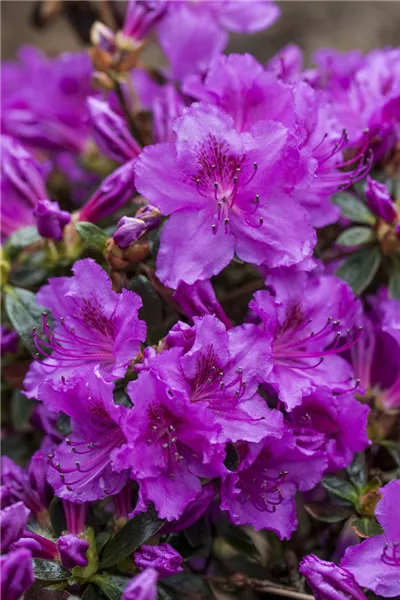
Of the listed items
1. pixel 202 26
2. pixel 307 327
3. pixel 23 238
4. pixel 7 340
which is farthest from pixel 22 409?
pixel 202 26

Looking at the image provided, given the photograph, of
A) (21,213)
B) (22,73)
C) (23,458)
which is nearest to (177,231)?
(21,213)

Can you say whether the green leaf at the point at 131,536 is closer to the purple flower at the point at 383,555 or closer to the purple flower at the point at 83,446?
the purple flower at the point at 83,446

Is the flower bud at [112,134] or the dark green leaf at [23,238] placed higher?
the flower bud at [112,134]

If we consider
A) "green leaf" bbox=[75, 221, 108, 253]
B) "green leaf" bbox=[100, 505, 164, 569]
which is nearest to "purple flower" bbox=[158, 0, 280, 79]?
"green leaf" bbox=[75, 221, 108, 253]

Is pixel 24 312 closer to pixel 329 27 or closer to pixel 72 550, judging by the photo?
pixel 72 550

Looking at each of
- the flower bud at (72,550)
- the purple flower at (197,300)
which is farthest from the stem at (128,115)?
the flower bud at (72,550)

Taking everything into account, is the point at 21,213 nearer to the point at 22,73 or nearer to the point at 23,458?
the point at 23,458
